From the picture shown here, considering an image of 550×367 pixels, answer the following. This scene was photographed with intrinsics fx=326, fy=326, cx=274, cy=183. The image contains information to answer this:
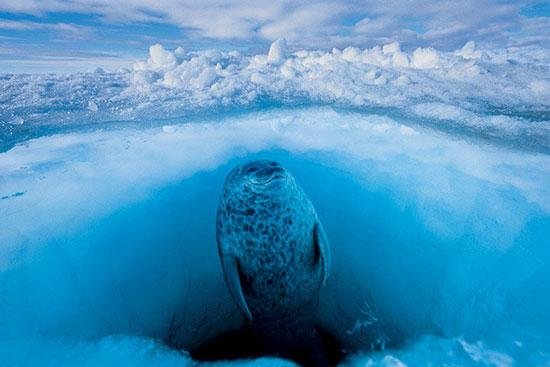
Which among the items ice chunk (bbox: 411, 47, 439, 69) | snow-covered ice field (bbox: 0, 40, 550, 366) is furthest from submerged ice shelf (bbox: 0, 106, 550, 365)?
ice chunk (bbox: 411, 47, 439, 69)

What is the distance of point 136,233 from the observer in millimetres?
3195

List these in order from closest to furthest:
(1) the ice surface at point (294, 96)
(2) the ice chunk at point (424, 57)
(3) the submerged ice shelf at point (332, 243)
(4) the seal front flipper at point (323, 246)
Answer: (3) the submerged ice shelf at point (332, 243)
(4) the seal front flipper at point (323, 246)
(1) the ice surface at point (294, 96)
(2) the ice chunk at point (424, 57)

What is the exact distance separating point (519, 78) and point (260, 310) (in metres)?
13.4

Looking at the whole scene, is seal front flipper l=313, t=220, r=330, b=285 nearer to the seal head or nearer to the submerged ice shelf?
the seal head

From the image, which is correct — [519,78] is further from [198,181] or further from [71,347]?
[71,347]

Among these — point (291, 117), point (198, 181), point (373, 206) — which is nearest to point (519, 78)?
point (291, 117)

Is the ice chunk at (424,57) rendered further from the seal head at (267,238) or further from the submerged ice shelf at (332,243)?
the seal head at (267,238)

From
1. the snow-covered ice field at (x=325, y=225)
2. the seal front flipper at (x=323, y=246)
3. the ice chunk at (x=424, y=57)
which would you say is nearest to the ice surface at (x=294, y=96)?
the snow-covered ice field at (x=325, y=225)

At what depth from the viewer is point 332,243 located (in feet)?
11.5

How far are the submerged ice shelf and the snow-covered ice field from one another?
0.04 feet

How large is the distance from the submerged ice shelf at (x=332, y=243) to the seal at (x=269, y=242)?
2.12 feet

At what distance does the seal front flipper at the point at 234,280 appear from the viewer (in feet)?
6.72

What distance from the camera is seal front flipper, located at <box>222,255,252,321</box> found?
2047mm

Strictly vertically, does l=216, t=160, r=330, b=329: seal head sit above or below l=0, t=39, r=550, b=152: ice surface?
below
